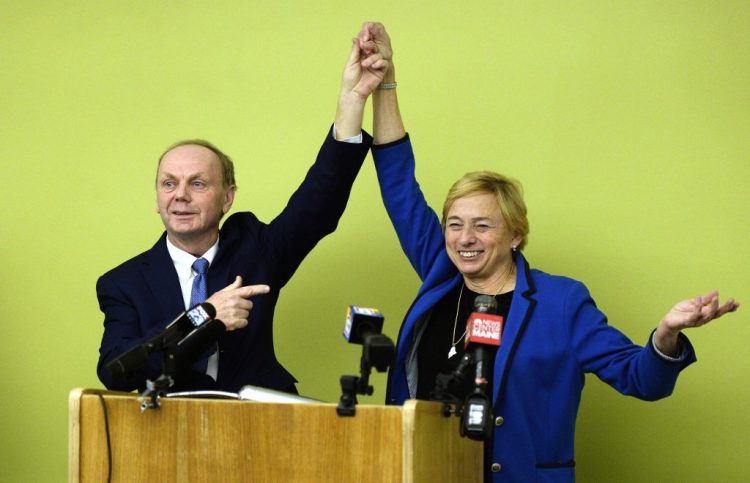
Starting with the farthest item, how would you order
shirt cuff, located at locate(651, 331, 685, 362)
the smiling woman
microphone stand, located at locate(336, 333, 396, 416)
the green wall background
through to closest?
1. the green wall background
2. the smiling woman
3. shirt cuff, located at locate(651, 331, 685, 362)
4. microphone stand, located at locate(336, 333, 396, 416)

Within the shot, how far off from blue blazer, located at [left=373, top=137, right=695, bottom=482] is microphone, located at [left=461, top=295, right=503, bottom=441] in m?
0.57

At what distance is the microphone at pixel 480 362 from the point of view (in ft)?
6.31

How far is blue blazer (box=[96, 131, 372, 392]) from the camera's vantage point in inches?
102

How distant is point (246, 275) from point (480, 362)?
0.93 metres

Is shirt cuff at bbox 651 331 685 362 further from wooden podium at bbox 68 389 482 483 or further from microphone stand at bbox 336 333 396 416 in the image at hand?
microphone stand at bbox 336 333 396 416

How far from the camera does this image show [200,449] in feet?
6.47

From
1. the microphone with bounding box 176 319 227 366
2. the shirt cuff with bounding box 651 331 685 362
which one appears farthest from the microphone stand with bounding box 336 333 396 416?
the shirt cuff with bounding box 651 331 685 362

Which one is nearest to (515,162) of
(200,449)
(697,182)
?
(697,182)

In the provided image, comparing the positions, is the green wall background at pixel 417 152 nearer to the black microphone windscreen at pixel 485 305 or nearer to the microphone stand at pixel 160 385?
the black microphone windscreen at pixel 485 305

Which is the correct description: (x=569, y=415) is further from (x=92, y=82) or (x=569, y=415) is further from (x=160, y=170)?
(x=92, y=82)

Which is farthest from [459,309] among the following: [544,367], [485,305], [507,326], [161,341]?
[161,341]

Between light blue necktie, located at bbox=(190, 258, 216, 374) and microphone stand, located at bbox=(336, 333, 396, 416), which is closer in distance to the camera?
microphone stand, located at bbox=(336, 333, 396, 416)

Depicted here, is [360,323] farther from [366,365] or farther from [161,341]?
[161,341]

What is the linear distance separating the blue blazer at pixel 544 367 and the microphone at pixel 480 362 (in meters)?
0.57
